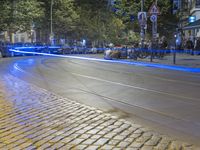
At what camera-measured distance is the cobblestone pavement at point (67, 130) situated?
6578mm

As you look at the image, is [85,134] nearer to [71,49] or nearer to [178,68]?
[178,68]

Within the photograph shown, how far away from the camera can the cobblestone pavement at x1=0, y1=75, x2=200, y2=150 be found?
658 cm

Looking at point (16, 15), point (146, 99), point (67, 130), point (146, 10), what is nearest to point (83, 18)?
point (16, 15)

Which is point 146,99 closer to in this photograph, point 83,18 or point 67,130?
point 67,130

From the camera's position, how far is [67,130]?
760cm

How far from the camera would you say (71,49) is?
60.2 metres

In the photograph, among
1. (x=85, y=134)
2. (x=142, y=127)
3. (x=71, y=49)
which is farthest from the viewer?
(x=71, y=49)

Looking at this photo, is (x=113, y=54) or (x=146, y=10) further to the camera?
(x=146, y=10)

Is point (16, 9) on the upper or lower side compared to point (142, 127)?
upper

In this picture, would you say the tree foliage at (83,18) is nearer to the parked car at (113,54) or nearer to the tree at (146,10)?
the tree at (146,10)

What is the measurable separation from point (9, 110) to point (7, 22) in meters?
42.7

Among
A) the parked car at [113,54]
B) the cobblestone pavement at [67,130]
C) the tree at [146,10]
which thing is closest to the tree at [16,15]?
the tree at [146,10]

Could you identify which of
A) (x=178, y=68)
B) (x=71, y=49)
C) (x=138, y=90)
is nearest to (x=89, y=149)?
(x=138, y=90)

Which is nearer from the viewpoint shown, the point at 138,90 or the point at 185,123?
the point at 185,123
